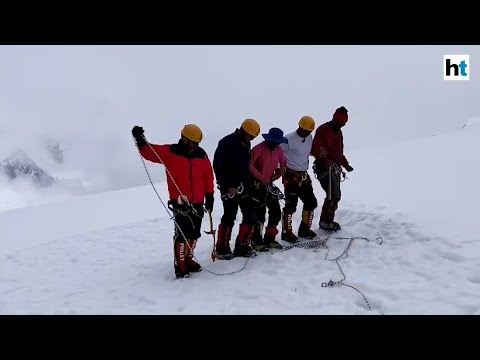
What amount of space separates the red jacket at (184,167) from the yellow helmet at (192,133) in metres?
0.24

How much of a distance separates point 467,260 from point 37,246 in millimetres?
8676

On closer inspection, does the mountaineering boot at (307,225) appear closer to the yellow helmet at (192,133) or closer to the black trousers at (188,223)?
the black trousers at (188,223)

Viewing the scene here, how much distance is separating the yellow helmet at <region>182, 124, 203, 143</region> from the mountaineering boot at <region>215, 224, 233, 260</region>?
1824 mm

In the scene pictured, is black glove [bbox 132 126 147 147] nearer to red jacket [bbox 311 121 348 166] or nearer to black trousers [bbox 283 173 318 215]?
black trousers [bbox 283 173 318 215]

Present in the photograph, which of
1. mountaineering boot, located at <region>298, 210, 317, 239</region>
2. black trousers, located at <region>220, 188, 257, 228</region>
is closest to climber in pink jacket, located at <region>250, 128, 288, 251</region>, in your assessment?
black trousers, located at <region>220, 188, 257, 228</region>

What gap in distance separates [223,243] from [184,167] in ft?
5.77

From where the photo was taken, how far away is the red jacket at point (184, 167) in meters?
6.18

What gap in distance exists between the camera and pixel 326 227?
328 inches

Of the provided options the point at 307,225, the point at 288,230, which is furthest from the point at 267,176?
the point at 307,225

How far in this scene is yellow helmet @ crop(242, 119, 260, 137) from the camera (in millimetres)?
6488

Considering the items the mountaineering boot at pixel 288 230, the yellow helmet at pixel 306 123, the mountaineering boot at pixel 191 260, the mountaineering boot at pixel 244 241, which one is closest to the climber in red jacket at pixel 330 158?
the yellow helmet at pixel 306 123

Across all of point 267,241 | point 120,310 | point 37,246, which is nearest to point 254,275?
point 267,241

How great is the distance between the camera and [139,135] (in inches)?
234

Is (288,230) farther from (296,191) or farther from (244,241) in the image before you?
(244,241)
